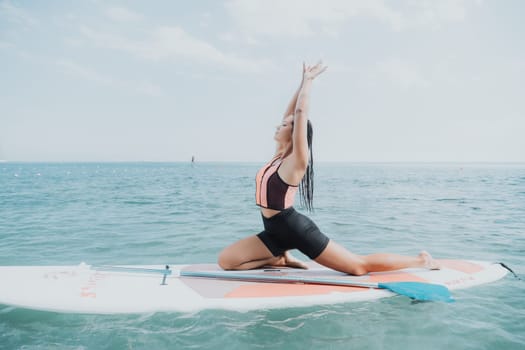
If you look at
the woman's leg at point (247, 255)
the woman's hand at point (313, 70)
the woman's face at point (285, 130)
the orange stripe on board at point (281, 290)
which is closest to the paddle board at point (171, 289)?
the orange stripe on board at point (281, 290)

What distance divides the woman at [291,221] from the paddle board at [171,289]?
15 centimetres

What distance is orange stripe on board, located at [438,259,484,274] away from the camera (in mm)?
4274

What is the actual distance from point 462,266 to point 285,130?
9.14ft

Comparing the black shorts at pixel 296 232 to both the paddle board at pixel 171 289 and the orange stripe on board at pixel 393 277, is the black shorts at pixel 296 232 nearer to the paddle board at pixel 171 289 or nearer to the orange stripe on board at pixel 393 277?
the paddle board at pixel 171 289

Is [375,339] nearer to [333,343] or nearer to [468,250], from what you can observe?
[333,343]

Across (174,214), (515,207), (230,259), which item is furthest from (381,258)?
(515,207)

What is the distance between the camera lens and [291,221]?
3.54 m

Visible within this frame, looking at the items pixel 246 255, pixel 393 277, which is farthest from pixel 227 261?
pixel 393 277

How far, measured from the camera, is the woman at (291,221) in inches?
133

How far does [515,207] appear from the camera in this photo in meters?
12.0

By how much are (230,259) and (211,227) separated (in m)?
Answer: 4.59

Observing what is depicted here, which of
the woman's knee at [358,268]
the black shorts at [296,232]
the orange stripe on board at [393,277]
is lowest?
the orange stripe on board at [393,277]

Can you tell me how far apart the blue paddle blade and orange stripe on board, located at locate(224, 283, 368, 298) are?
0.97ft

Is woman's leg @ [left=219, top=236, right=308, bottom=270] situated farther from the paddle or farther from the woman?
the paddle
